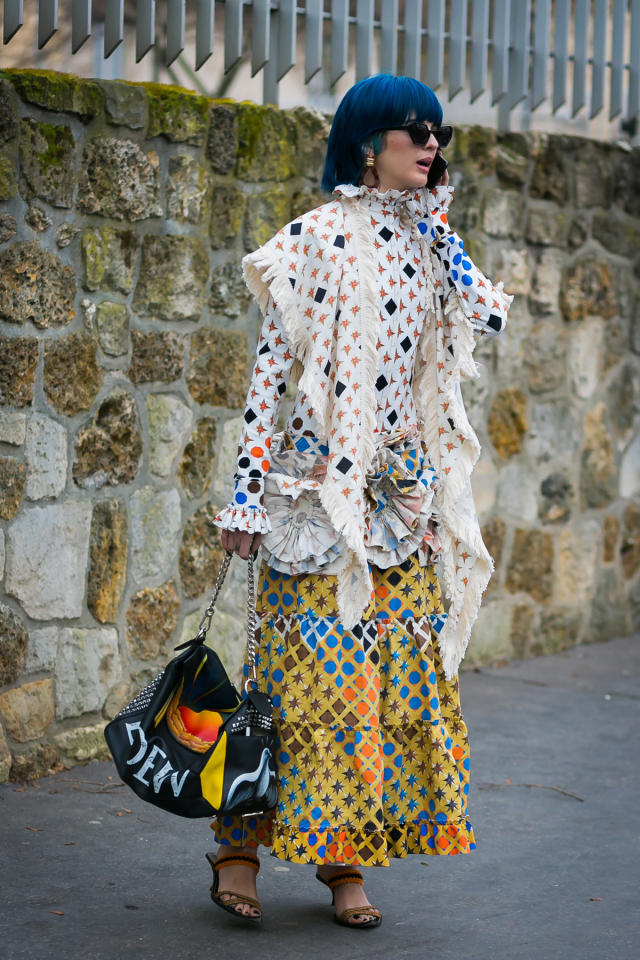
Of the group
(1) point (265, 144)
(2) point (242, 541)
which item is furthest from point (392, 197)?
(1) point (265, 144)

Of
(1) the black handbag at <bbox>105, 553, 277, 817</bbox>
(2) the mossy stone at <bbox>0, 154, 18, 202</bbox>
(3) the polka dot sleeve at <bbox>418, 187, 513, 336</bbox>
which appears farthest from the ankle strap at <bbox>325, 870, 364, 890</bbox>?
(2) the mossy stone at <bbox>0, 154, 18, 202</bbox>

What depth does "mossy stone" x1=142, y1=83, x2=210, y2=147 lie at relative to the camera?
445 centimetres

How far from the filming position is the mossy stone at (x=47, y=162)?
4074 mm

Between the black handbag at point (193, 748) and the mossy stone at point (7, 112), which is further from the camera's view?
the mossy stone at point (7, 112)

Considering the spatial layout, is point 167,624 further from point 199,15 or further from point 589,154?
point 589,154

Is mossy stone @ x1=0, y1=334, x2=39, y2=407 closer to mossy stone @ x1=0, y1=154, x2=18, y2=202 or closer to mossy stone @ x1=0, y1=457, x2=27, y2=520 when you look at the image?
mossy stone @ x1=0, y1=457, x2=27, y2=520

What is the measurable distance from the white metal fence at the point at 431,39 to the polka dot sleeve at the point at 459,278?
171cm

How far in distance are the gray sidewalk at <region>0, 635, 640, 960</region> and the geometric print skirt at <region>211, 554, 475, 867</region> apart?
22 centimetres

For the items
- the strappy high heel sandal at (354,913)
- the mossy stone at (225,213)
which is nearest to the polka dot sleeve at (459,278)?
→ the strappy high heel sandal at (354,913)

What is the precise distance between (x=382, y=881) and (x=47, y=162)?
7.44 feet

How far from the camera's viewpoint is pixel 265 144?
485 cm

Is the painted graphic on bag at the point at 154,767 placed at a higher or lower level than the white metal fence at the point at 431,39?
lower

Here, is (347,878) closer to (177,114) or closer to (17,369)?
(17,369)

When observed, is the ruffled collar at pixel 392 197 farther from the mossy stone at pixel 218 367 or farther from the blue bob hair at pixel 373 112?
the mossy stone at pixel 218 367
